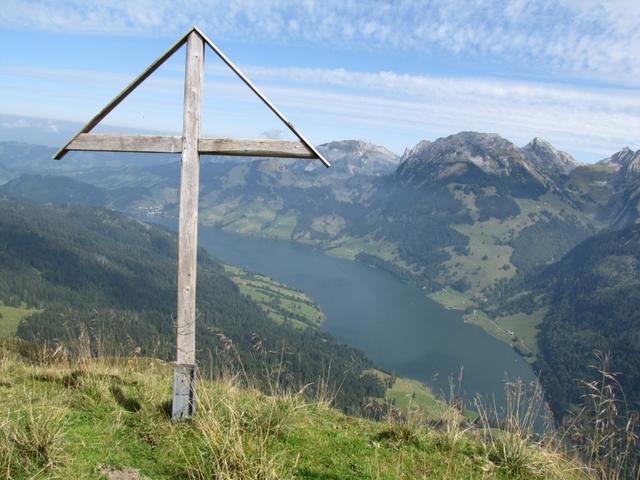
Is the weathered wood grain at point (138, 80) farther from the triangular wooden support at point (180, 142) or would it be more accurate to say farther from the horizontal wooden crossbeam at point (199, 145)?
the horizontal wooden crossbeam at point (199, 145)

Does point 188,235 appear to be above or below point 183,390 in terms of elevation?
above

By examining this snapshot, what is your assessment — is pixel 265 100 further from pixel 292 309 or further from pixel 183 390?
pixel 292 309

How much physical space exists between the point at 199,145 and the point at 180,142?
0.29 meters

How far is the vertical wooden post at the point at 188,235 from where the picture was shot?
6254 millimetres

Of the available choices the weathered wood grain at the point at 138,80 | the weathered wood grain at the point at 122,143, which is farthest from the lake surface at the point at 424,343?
the weathered wood grain at the point at 138,80

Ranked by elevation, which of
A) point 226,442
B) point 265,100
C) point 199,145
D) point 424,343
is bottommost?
point 424,343

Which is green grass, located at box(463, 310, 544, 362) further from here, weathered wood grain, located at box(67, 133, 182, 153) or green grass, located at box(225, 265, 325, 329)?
weathered wood grain, located at box(67, 133, 182, 153)

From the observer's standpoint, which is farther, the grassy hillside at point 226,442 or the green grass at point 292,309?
the green grass at point 292,309

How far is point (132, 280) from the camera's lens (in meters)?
189

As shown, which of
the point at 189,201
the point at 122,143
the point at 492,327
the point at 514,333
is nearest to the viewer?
the point at 189,201

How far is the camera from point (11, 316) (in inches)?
5162

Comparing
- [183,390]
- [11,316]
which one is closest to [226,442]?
[183,390]

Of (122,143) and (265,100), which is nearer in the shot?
(265,100)

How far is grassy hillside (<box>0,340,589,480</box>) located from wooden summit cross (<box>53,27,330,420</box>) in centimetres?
72
